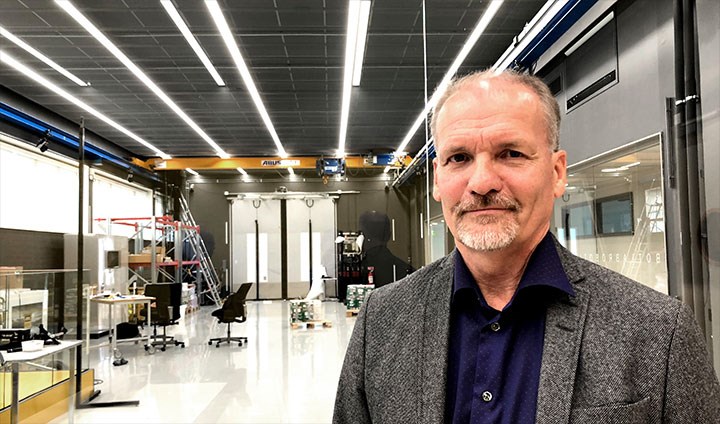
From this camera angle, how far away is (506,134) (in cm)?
89

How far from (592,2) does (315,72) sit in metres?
3.99

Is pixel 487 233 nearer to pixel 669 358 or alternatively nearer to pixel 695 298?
pixel 669 358

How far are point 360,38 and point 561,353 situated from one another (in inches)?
219

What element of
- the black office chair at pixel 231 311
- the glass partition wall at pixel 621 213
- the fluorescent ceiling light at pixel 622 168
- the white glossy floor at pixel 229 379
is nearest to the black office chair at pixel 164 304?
the white glossy floor at pixel 229 379

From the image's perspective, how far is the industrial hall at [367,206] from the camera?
89 cm

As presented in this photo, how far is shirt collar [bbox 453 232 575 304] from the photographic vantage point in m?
0.87

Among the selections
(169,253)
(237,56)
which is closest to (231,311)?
(237,56)

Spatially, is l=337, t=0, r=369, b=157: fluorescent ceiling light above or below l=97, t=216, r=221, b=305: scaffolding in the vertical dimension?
above

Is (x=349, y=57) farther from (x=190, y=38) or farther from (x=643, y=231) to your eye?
(x=643, y=231)

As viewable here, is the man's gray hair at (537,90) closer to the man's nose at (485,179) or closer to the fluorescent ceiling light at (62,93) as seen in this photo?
the man's nose at (485,179)

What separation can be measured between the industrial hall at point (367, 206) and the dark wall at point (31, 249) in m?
0.05

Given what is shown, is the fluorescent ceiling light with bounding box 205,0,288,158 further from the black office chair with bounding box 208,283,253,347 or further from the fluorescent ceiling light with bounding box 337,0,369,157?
the black office chair with bounding box 208,283,253,347

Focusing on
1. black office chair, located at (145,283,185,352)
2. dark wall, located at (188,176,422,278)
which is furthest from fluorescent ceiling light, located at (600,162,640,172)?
dark wall, located at (188,176,422,278)

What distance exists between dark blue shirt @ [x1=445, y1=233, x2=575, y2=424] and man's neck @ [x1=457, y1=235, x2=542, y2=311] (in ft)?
0.05
